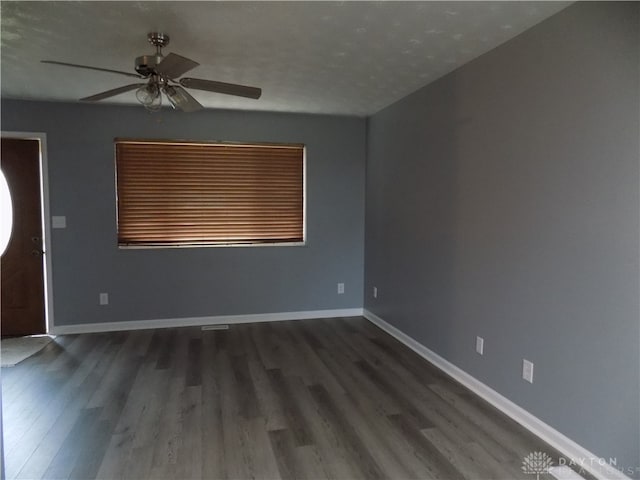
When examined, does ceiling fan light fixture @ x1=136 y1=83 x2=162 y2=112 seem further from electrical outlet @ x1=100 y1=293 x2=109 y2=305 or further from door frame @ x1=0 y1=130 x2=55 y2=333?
electrical outlet @ x1=100 y1=293 x2=109 y2=305

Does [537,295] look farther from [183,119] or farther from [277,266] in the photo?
[183,119]

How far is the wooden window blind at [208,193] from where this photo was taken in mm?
4508

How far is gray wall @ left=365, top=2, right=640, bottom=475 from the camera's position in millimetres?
1953

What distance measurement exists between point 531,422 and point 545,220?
1210mm

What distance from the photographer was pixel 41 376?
10.8 feet

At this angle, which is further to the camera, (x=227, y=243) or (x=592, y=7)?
(x=227, y=243)

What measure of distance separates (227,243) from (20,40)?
2.65 m

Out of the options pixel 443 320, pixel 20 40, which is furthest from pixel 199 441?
pixel 20 40

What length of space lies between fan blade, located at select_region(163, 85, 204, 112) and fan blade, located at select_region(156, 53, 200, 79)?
0.35 feet

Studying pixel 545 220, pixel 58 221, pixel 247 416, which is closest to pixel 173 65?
pixel 247 416

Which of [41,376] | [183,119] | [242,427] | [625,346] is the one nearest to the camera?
[625,346]

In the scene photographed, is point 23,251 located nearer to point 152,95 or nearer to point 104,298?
point 104,298

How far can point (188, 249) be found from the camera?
15.3ft

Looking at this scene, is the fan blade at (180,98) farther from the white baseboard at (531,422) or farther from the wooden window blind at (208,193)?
the white baseboard at (531,422)
